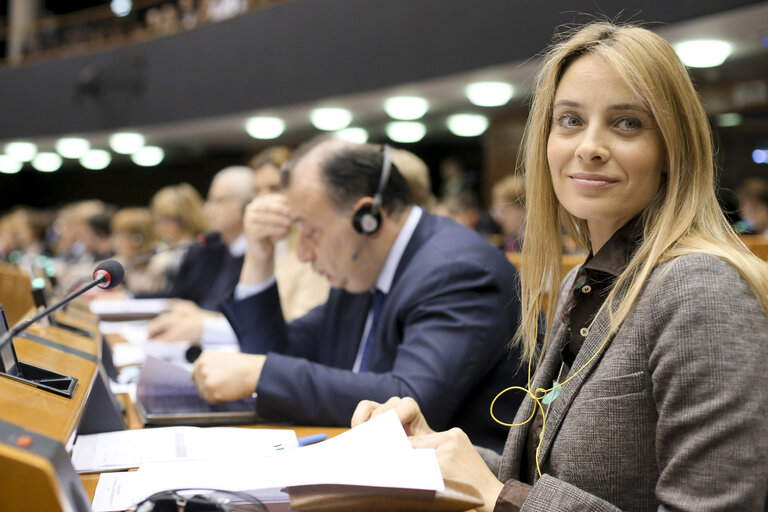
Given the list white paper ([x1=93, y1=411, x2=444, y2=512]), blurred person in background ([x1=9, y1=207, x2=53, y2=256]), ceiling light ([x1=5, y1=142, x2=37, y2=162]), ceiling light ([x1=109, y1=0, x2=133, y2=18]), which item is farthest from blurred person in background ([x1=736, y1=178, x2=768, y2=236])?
ceiling light ([x1=5, y1=142, x2=37, y2=162])

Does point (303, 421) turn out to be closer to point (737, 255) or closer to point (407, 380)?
point (407, 380)

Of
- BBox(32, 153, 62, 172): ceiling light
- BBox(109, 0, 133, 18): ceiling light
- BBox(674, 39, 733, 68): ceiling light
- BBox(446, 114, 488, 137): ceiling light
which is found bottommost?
BBox(674, 39, 733, 68): ceiling light

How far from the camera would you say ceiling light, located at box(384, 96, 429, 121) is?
21.7ft

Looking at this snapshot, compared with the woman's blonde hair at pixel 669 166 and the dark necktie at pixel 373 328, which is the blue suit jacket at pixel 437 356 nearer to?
the dark necktie at pixel 373 328

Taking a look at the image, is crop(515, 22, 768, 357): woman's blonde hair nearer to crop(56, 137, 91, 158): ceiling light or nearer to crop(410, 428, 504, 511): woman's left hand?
crop(410, 428, 504, 511): woman's left hand

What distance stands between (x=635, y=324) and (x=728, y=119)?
21.7 ft

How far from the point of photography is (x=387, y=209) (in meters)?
1.80

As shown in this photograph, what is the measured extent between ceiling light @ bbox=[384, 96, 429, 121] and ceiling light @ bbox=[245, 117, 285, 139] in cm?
134

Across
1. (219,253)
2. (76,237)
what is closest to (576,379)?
(219,253)

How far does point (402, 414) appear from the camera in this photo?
117 cm

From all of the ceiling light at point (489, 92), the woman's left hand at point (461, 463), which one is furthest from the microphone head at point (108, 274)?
the ceiling light at point (489, 92)

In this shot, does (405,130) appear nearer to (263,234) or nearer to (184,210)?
(184,210)

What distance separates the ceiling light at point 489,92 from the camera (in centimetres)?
594

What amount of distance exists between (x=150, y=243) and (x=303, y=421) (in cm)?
388
